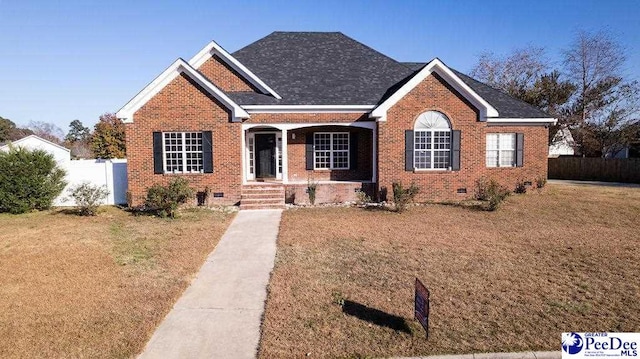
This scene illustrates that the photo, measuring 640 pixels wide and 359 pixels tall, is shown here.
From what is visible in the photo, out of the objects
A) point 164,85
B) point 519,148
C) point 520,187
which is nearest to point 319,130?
point 164,85

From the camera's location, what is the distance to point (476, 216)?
12.9 metres

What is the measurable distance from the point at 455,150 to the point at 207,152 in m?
10.4

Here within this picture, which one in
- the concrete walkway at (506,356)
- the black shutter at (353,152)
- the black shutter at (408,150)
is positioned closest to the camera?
the concrete walkway at (506,356)

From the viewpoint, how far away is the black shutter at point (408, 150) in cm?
1573

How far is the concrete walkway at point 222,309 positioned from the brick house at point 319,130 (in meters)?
6.41

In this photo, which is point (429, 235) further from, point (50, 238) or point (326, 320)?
point (50, 238)

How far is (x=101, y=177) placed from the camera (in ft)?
52.3

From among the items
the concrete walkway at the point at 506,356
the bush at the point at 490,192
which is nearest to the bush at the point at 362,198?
the bush at the point at 490,192

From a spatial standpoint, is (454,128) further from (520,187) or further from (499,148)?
(520,187)

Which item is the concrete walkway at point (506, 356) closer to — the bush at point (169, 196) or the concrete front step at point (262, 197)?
the bush at point (169, 196)

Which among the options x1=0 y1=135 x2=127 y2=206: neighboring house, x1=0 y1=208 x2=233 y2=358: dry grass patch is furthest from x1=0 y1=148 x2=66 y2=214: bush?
x1=0 y1=208 x2=233 y2=358: dry grass patch

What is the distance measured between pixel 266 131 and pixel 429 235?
34.0ft

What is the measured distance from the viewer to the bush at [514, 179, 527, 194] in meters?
18.3

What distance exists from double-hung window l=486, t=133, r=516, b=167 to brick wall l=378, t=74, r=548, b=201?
8.25 ft
